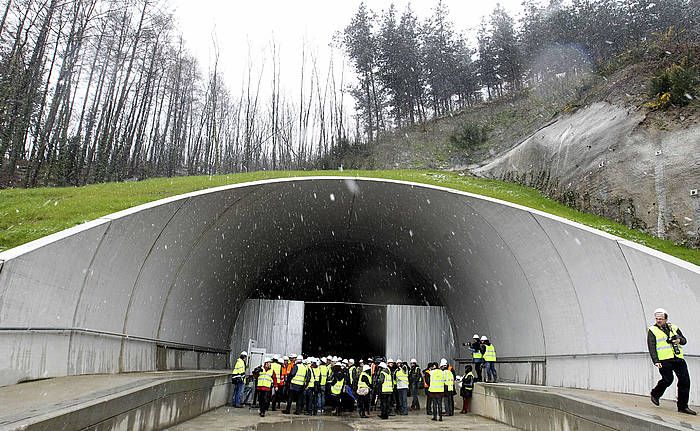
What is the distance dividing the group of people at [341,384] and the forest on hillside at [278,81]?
17.8 m

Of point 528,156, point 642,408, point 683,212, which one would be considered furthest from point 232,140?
point 642,408

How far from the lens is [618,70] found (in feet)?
77.9

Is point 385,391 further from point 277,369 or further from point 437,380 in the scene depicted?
point 277,369

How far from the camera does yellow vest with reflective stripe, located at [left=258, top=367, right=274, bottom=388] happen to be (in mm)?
12516

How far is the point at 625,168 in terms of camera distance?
49.6 ft

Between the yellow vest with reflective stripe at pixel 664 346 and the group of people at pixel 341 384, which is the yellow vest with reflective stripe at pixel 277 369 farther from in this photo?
the yellow vest with reflective stripe at pixel 664 346

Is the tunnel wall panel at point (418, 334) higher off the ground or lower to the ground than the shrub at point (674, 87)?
lower

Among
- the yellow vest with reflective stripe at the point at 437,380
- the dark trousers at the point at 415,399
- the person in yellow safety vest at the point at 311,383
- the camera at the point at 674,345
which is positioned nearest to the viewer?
the camera at the point at 674,345

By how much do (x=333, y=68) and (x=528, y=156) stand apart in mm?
23420

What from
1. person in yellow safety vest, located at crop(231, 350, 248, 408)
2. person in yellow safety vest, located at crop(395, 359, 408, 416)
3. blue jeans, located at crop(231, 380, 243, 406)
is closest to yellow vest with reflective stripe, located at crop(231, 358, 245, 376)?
person in yellow safety vest, located at crop(231, 350, 248, 408)

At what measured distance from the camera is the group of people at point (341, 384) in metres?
12.8

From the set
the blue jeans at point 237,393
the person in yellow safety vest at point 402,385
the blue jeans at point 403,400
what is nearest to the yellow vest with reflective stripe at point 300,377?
the blue jeans at point 237,393

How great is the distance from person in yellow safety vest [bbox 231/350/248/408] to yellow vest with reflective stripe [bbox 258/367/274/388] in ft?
3.49

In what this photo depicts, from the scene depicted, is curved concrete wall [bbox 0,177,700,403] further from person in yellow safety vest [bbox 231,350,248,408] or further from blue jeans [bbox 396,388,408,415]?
blue jeans [bbox 396,388,408,415]
